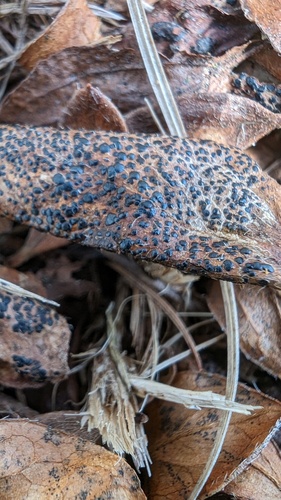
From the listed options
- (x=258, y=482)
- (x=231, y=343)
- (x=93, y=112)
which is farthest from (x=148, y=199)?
(x=258, y=482)

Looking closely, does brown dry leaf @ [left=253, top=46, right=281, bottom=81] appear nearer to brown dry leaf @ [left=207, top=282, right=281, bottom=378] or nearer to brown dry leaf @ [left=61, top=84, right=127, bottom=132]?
brown dry leaf @ [left=61, top=84, right=127, bottom=132]

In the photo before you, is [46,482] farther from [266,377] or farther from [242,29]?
[242,29]

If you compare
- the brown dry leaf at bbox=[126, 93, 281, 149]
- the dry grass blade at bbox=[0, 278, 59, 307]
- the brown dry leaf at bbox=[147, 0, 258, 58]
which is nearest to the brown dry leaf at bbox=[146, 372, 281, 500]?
the dry grass blade at bbox=[0, 278, 59, 307]

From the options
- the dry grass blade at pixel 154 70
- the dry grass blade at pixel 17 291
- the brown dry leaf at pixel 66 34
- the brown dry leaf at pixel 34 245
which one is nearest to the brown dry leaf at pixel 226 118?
the dry grass blade at pixel 154 70

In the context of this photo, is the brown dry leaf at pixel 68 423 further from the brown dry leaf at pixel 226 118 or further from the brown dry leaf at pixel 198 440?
the brown dry leaf at pixel 226 118

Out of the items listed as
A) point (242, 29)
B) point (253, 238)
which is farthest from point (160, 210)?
point (242, 29)

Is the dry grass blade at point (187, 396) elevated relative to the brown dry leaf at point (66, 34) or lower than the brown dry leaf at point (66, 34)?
lower
